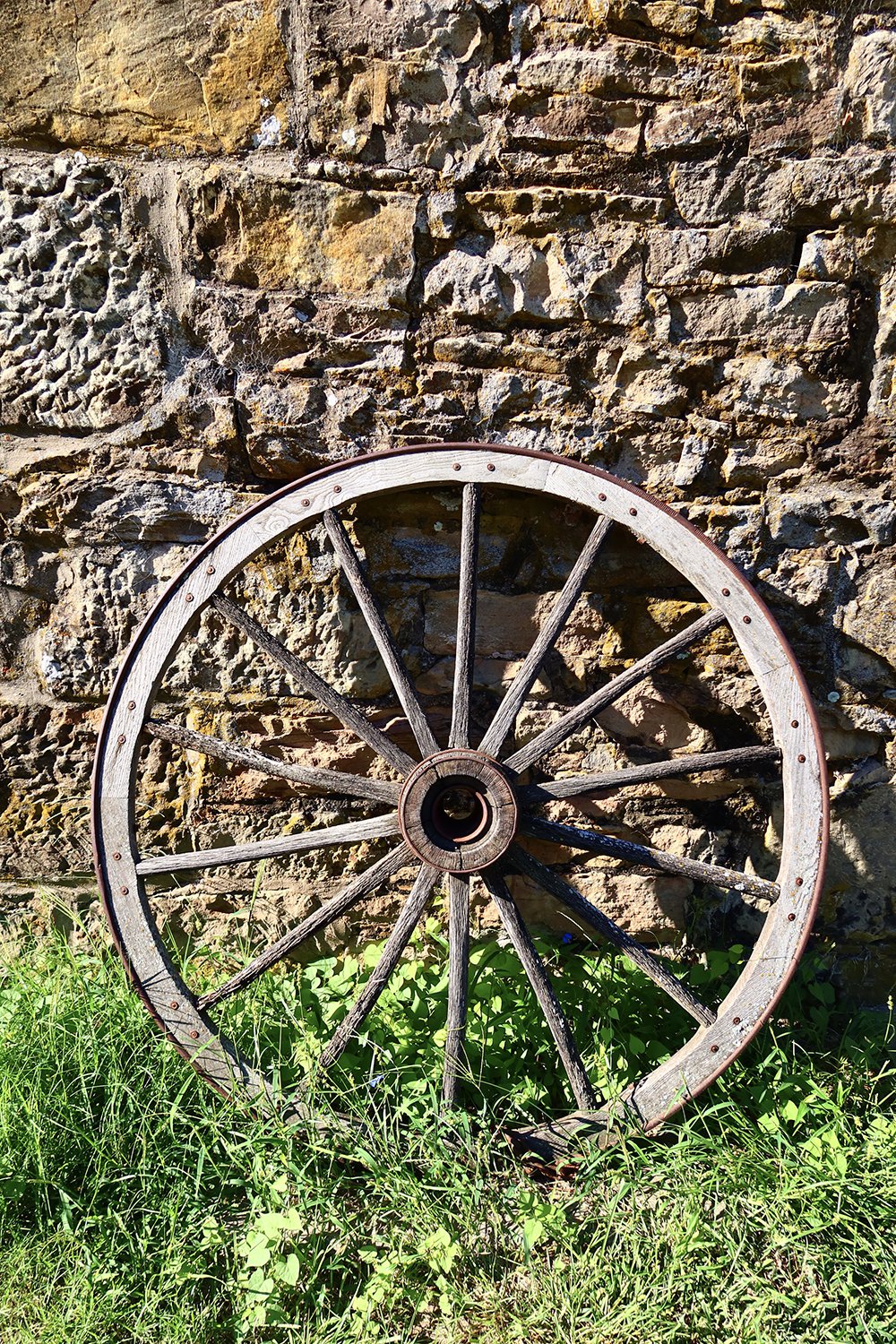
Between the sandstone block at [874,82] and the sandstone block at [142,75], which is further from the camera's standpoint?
the sandstone block at [142,75]

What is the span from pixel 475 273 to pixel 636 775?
3.78 ft

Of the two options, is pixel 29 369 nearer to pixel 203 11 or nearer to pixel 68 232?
pixel 68 232

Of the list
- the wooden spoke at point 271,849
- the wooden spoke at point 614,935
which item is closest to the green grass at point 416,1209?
the wooden spoke at point 614,935

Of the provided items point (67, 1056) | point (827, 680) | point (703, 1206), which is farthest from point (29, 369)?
point (703, 1206)

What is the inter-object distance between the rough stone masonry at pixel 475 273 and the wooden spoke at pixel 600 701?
13.0 inches

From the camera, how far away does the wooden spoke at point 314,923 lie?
1999 millimetres

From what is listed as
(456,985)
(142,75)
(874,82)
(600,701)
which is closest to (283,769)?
(456,985)

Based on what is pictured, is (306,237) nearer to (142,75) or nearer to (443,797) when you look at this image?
(142,75)

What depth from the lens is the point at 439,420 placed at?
2199 millimetres

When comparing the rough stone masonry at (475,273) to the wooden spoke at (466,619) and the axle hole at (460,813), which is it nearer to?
the wooden spoke at (466,619)

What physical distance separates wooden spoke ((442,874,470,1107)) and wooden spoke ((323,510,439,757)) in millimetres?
306

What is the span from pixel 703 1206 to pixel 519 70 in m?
2.33

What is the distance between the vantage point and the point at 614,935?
6.53 ft

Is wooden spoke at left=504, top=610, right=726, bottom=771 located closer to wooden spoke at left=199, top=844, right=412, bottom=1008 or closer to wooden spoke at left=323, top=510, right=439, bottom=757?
wooden spoke at left=323, top=510, right=439, bottom=757
